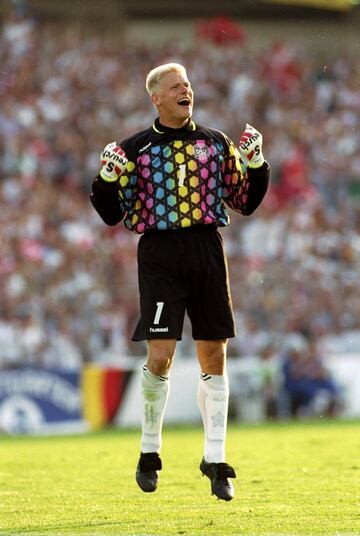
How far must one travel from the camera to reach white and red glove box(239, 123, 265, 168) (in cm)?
737

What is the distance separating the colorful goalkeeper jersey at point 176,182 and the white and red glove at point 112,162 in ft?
0.19

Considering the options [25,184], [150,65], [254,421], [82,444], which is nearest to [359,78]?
[150,65]

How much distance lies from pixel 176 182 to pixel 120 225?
12.7 m

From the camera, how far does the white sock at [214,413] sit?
732cm

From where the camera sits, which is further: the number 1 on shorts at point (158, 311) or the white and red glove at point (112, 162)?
the number 1 on shorts at point (158, 311)

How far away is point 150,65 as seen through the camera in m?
24.1

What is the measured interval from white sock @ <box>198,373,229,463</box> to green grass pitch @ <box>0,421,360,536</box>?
0.32 metres

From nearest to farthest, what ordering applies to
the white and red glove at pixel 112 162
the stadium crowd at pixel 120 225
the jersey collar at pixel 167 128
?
the white and red glove at pixel 112 162 → the jersey collar at pixel 167 128 → the stadium crowd at pixel 120 225

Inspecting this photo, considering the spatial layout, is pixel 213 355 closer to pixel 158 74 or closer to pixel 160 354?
pixel 160 354

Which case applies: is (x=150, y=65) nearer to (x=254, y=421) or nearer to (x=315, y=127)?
(x=315, y=127)

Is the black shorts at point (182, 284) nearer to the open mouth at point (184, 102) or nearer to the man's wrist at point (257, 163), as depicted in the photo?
the man's wrist at point (257, 163)

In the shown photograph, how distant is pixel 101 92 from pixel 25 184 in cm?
304

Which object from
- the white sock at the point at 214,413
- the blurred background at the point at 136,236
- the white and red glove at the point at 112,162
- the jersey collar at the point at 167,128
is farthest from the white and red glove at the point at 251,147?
the blurred background at the point at 136,236

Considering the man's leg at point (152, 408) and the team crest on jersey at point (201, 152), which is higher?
the team crest on jersey at point (201, 152)
